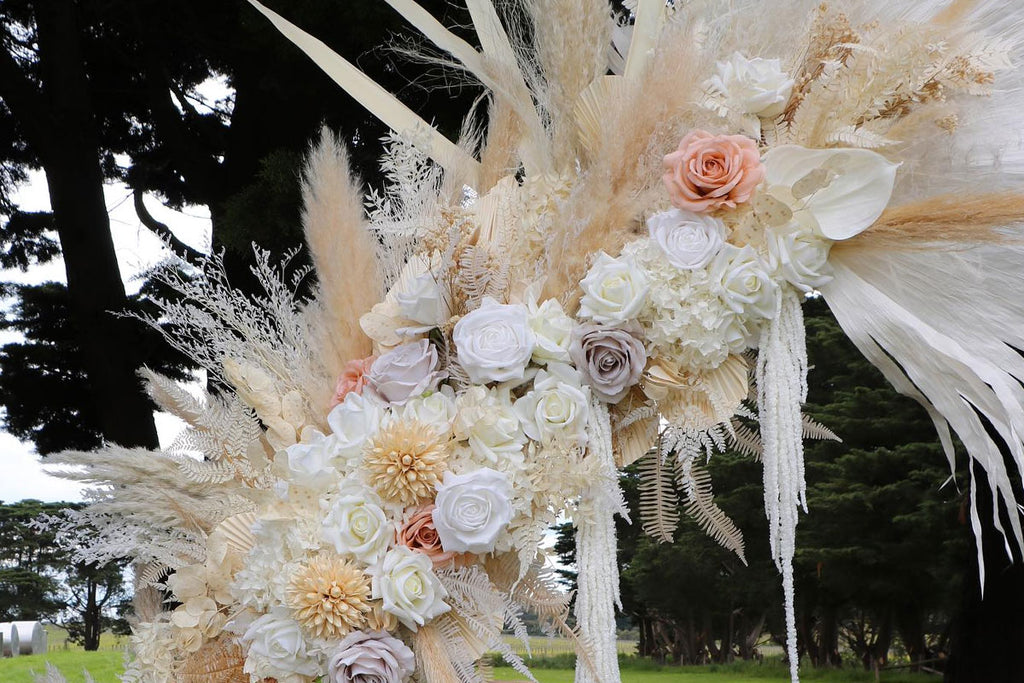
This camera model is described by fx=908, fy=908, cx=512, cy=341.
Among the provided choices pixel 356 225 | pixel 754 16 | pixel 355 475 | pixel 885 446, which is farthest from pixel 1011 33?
pixel 885 446

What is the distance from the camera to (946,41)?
1.05 metres

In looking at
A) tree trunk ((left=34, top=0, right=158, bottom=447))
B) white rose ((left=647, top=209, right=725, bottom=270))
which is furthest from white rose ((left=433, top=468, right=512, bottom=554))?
tree trunk ((left=34, top=0, right=158, bottom=447))

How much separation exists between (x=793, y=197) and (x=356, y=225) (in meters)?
0.54

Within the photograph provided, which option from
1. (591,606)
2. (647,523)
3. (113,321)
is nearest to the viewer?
(591,606)

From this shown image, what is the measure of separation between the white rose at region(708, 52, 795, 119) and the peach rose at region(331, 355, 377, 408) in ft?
1.77

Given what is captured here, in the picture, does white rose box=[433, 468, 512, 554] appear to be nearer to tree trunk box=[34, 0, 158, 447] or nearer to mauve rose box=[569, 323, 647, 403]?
mauve rose box=[569, 323, 647, 403]

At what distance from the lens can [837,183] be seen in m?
1.02

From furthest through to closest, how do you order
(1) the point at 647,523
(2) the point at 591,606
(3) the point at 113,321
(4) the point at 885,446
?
(4) the point at 885,446 < (3) the point at 113,321 < (1) the point at 647,523 < (2) the point at 591,606

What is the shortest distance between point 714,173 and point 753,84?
0.14 meters

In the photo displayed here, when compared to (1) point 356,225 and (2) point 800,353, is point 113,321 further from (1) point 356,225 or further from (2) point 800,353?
(2) point 800,353

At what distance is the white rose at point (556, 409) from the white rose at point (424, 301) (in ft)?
0.48

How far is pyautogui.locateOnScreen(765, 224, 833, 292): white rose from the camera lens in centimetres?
103

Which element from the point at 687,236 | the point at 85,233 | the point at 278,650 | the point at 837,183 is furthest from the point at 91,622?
the point at 837,183

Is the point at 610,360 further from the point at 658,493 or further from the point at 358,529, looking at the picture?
the point at 358,529
